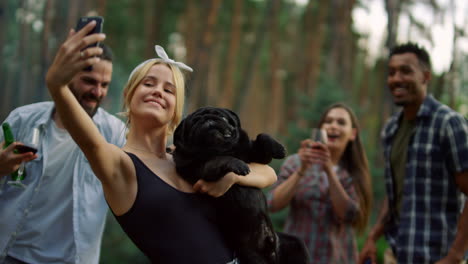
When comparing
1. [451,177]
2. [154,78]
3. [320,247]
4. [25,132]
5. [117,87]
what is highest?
[154,78]

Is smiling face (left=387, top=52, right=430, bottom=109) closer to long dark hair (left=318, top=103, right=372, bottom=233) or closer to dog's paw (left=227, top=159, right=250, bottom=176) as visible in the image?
long dark hair (left=318, top=103, right=372, bottom=233)

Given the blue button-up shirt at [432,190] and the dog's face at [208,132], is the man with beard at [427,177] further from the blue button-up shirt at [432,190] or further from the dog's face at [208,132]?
the dog's face at [208,132]

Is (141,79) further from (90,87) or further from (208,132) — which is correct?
(90,87)

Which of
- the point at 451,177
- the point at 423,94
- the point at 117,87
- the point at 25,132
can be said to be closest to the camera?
the point at 25,132

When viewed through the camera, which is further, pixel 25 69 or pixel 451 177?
pixel 25 69

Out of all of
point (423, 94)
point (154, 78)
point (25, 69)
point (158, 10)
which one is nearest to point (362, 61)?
point (158, 10)

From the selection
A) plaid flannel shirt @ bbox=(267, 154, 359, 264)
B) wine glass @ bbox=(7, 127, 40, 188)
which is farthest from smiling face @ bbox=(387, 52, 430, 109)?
wine glass @ bbox=(7, 127, 40, 188)

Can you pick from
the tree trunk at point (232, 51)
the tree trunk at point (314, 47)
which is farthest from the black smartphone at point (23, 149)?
the tree trunk at point (314, 47)

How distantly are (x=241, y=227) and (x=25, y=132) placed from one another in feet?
5.37

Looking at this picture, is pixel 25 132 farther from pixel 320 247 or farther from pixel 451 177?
pixel 451 177

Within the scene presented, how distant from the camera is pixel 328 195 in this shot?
396 cm

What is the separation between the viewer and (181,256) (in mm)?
1983

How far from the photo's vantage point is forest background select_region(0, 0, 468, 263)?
13.2m

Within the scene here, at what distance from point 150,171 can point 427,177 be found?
251 cm
